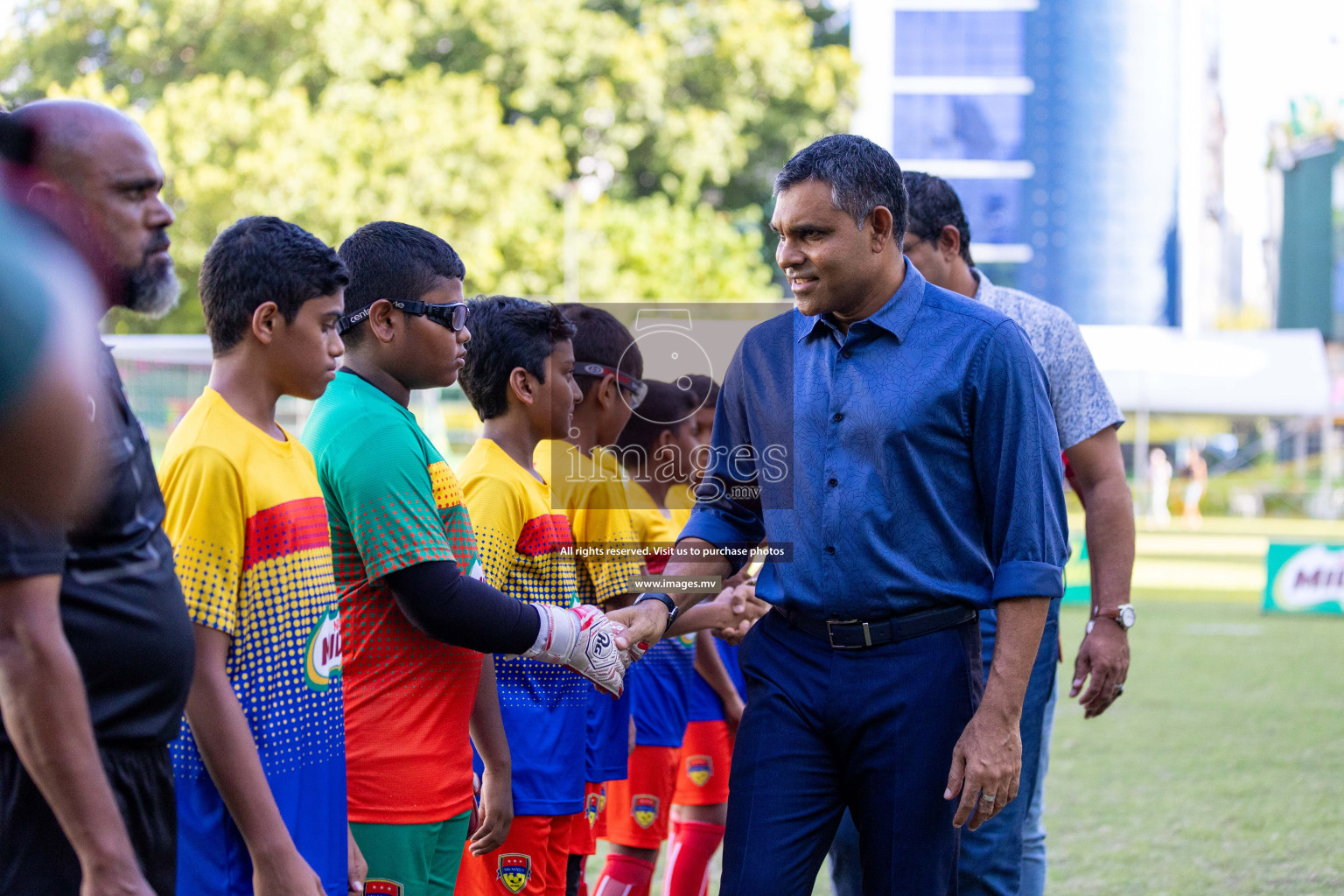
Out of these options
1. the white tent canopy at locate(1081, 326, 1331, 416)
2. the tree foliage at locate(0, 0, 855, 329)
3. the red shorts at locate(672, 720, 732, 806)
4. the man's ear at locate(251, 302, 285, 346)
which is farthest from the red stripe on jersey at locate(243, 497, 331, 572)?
the white tent canopy at locate(1081, 326, 1331, 416)

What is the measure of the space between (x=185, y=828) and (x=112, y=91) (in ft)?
91.9

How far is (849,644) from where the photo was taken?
295 cm

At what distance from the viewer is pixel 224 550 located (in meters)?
2.47

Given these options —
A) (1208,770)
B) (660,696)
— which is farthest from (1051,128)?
(660,696)

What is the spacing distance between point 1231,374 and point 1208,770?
32256 mm

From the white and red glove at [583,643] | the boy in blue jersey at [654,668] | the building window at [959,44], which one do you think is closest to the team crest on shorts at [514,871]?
the white and red glove at [583,643]

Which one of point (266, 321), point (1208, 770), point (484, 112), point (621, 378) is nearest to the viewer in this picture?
point (266, 321)

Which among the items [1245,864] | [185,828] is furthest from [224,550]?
[1245,864]

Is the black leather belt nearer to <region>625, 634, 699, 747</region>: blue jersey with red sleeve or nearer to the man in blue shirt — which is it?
the man in blue shirt

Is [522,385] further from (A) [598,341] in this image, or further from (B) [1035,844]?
(B) [1035,844]

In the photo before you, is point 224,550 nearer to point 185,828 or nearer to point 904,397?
point 185,828

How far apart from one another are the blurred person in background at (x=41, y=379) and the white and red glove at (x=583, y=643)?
138 centimetres

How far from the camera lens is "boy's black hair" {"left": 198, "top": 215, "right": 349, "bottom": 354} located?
2.69 m

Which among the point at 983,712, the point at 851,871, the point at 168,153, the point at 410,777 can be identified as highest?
the point at 168,153
